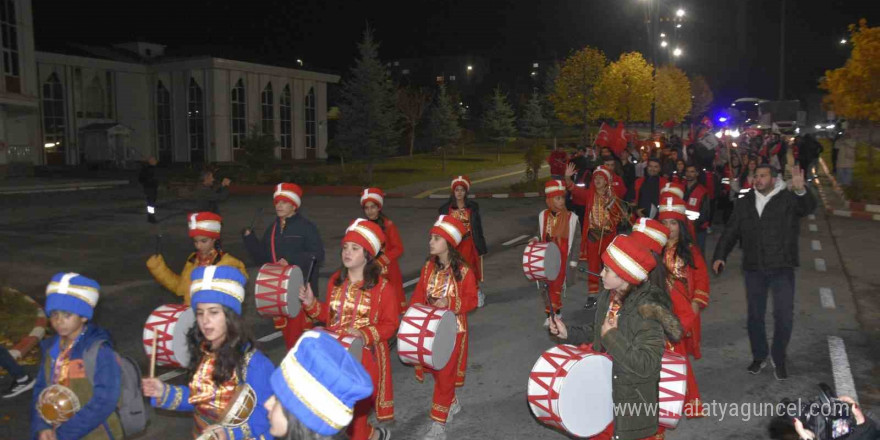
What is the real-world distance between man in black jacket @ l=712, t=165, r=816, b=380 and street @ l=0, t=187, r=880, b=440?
0.57m

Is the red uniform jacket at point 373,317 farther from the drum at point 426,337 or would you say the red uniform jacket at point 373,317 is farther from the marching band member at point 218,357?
the marching band member at point 218,357

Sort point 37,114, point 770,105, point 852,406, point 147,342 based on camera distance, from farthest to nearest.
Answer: point 770,105 < point 37,114 < point 147,342 < point 852,406

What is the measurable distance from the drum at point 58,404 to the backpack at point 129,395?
13 cm

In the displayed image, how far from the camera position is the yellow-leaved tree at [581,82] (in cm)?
3553

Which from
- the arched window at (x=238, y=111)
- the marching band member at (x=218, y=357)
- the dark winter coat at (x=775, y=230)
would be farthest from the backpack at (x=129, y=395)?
the arched window at (x=238, y=111)

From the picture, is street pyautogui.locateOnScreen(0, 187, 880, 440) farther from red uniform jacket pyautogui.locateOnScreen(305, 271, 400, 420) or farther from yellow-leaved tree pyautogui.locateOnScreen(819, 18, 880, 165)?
yellow-leaved tree pyautogui.locateOnScreen(819, 18, 880, 165)

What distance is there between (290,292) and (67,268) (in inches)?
354

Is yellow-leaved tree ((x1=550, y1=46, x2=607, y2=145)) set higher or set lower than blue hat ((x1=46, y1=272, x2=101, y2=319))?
higher

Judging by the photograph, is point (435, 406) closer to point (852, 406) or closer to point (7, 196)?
point (852, 406)

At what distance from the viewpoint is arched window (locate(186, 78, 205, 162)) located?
5012cm

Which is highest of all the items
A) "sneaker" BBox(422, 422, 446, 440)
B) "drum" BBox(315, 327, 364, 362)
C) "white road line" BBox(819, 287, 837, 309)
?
"drum" BBox(315, 327, 364, 362)

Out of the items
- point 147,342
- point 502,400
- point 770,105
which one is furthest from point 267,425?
point 770,105

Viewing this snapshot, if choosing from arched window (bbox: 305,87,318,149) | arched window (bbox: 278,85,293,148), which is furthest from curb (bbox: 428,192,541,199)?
arched window (bbox: 305,87,318,149)

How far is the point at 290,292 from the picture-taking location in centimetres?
585
